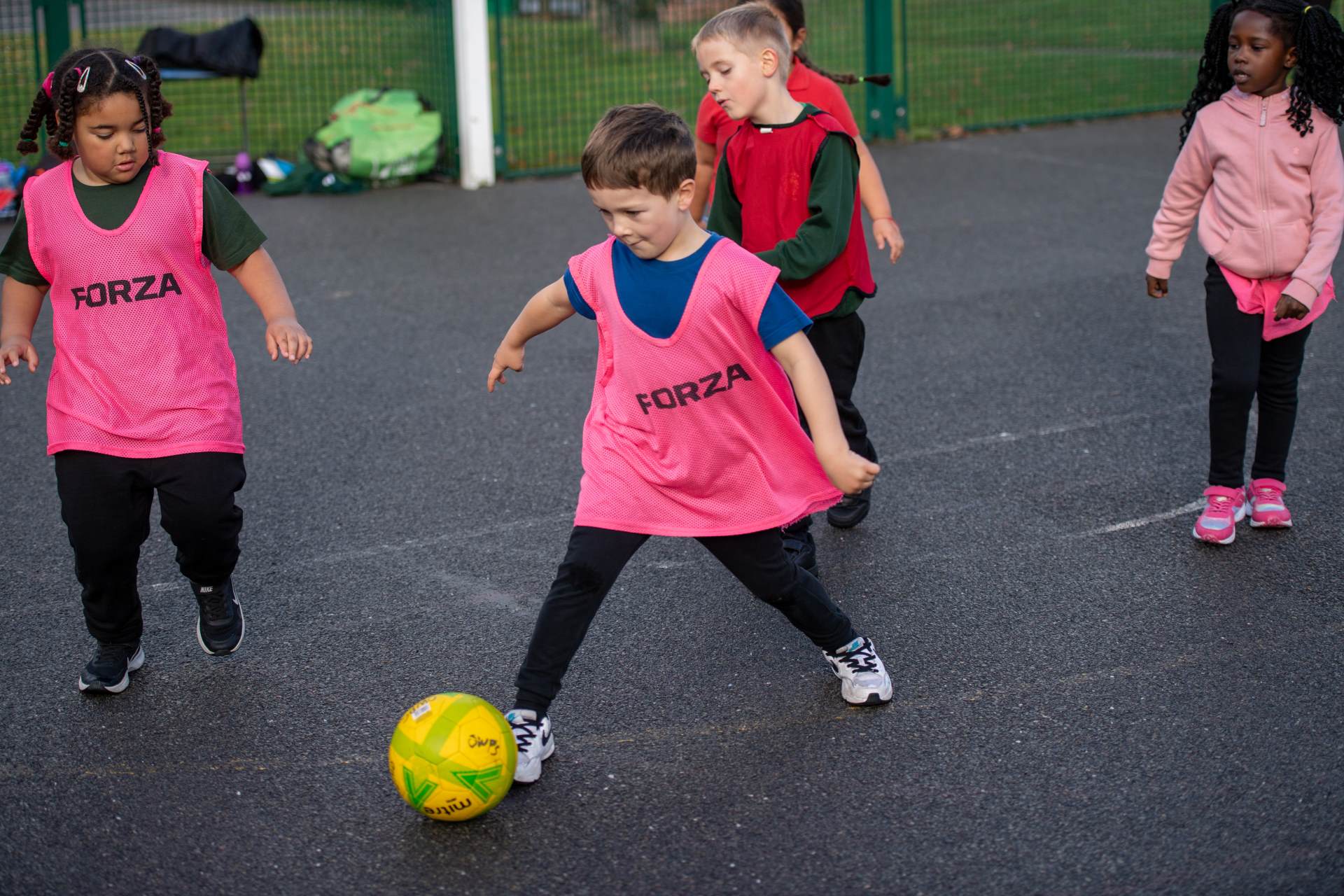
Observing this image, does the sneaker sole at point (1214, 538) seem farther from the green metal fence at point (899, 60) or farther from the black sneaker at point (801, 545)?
the green metal fence at point (899, 60)

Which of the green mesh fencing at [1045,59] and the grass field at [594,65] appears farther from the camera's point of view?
the green mesh fencing at [1045,59]

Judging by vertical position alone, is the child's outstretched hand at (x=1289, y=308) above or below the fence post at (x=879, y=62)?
below

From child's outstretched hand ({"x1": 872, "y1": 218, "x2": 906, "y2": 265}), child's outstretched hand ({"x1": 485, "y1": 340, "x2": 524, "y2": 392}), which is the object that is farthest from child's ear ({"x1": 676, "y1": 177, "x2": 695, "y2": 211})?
child's outstretched hand ({"x1": 872, "y1": 218, "x2": 906, "y2": 265})

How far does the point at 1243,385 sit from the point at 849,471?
1.97 metres

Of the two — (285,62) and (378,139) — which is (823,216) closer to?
(378,139)

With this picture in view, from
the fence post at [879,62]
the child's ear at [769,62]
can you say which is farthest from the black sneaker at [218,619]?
the fence post at [879,62]

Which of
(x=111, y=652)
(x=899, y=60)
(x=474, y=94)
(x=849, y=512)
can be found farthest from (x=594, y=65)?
(x=111, y=652)

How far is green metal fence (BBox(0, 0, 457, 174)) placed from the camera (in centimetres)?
1059

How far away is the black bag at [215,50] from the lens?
10.6 m

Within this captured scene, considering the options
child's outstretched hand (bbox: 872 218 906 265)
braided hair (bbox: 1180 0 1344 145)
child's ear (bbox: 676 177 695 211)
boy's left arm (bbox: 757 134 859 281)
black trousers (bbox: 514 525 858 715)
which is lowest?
black trousers (bbox: 514 525 858 715)

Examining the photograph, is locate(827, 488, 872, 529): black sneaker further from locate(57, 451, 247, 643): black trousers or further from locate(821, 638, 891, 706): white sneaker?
locate(57, 451, 247, 643): black trousers

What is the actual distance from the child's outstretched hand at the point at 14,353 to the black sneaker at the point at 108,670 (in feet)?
2.44

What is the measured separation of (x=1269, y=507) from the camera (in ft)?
14.9

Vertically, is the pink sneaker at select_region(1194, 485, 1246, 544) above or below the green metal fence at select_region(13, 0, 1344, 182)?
below
